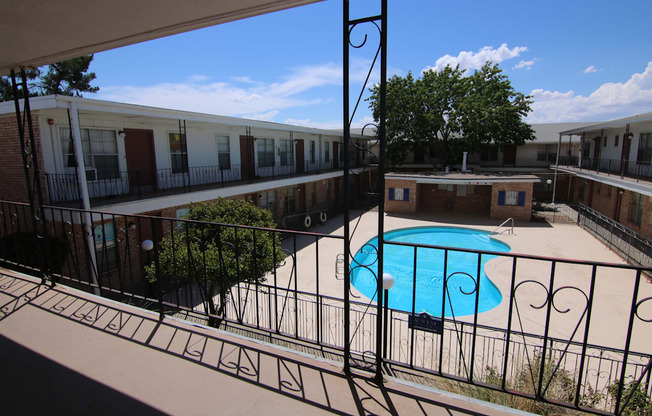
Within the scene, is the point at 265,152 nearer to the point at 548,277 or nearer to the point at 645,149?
the point at 548,277

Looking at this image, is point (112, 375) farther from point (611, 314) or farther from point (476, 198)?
point (476, 198)

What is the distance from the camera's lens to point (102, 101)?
9047 mm

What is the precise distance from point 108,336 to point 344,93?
2.81 m

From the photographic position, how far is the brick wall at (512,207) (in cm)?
1977

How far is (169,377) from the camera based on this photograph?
2459 millimetres

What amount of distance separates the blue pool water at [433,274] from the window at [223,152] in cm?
718

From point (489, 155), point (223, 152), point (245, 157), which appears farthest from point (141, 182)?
point (489, 155)

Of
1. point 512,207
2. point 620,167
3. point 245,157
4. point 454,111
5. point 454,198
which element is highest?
point 454,111

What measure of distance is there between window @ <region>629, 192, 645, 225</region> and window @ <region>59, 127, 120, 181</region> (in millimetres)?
20785

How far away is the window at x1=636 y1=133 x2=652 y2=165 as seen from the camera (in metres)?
16.1

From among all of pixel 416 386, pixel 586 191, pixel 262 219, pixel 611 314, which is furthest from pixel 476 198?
pixel 416 386

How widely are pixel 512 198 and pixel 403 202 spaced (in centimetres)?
617

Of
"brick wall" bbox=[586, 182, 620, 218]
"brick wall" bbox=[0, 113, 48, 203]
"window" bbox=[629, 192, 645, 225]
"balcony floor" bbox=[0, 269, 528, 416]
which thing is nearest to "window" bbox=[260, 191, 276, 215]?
"brick wall" bbox=[0, 113, 48, 203]

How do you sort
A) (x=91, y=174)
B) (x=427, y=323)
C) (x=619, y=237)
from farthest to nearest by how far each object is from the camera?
(x=619, y=237)
(x=91, y=174)
(x=427, y=323)
